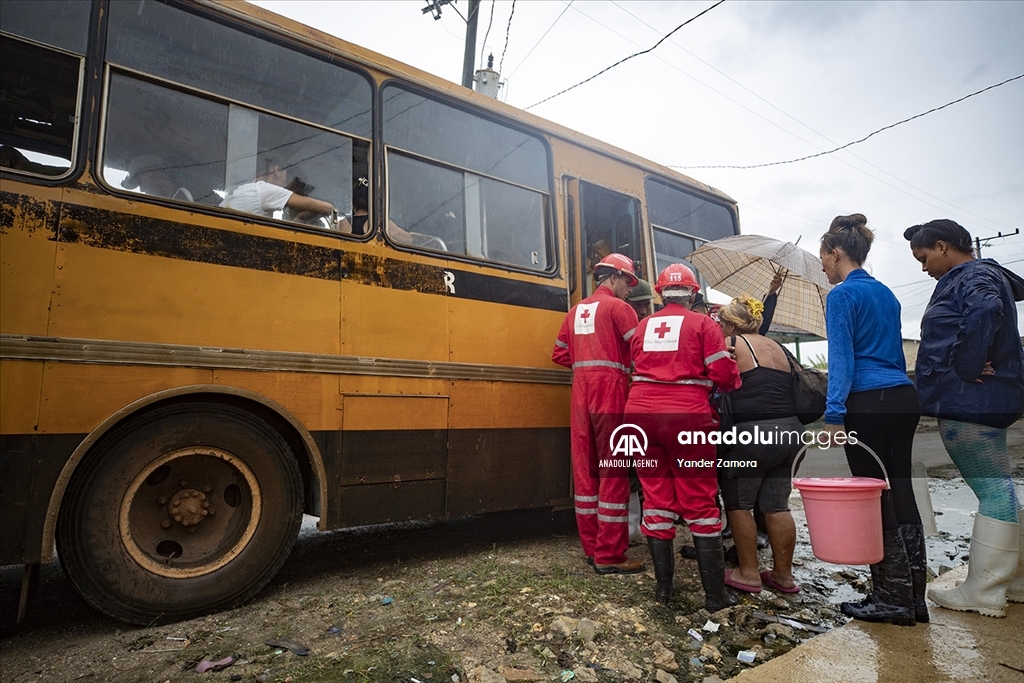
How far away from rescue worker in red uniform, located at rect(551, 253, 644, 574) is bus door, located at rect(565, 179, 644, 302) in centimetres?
73

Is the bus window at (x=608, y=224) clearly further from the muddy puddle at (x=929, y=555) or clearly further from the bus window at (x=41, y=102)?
the bus window at (x=41, y=102)

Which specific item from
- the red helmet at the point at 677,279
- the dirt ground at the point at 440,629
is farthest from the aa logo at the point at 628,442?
the red helmet at the point at 677,279

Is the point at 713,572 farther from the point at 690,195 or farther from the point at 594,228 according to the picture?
the point at 690,195

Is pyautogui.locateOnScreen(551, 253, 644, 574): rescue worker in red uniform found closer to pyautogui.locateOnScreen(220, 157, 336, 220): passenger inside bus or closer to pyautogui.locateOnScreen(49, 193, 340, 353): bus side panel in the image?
pyautogui.locateOnScreen(49, 193, 340, 353): bus side panel

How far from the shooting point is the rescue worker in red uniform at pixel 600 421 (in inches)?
152

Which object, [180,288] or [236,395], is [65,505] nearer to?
[236,395]

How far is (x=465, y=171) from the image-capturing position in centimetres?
420

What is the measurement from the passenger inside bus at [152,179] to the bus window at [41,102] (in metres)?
0.25

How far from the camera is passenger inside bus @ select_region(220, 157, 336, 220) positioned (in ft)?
→ 10.8

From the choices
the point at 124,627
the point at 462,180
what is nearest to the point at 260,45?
the point at 462,180

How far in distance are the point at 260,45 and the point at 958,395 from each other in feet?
13.6

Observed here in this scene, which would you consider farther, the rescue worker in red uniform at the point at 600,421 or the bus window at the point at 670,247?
the bus window at the point at 670,247

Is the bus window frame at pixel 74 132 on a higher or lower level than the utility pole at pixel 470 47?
lower

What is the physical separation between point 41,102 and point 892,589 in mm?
4722
